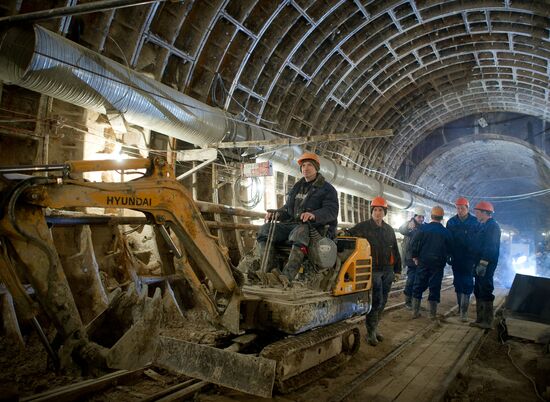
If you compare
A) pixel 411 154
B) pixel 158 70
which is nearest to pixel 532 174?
pixel 411 154

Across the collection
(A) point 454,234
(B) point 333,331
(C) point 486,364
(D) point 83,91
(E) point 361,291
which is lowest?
(C) point 486,364

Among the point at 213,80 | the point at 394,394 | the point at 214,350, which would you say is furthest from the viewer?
the point at 213,80

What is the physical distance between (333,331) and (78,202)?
2929 mm

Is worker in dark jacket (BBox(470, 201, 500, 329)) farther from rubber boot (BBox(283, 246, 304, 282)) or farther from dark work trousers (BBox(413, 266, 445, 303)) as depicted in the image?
rubber boot (BBox(283, 246, 304, 282))

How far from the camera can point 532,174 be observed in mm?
25250

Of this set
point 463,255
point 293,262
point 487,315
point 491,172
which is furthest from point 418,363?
point 491,172

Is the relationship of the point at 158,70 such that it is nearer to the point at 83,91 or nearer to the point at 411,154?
the point at 83,91

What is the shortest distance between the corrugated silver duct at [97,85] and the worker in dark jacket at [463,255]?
16.7 ft

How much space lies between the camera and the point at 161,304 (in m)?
3.79

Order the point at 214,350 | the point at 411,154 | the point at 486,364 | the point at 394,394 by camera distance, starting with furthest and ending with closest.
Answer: the point at 411,154 → the point at 486,364 → the point at 394,394 → the point at 214,350

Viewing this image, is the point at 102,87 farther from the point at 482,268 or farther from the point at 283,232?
the point at 482,268

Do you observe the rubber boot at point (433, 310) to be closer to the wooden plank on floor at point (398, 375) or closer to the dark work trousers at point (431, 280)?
the dark work trousers at point (431, 280)

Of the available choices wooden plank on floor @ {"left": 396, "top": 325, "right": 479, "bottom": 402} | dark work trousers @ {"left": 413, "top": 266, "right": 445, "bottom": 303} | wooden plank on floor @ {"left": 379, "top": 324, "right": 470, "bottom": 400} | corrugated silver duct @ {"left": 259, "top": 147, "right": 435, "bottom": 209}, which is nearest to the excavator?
wooden plank on floor @ {"left": 379, "top": 324, "right": 470, "bottom": 400}

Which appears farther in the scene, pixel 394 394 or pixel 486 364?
pixel 486 364
